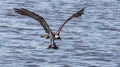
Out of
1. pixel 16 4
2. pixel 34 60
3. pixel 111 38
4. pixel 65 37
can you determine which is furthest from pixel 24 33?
pixel 16 4

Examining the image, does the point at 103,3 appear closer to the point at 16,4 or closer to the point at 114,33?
the point at 16,4

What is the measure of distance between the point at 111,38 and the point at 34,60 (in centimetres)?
584

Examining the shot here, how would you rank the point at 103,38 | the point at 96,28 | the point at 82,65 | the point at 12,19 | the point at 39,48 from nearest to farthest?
the point at 82,65
the point at 39,48
the point at 103,38
the point at 96,28
the point at 12,19

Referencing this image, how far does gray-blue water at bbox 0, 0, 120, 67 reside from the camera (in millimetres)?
25516

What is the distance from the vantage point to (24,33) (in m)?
31.5

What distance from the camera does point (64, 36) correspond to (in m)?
30.8

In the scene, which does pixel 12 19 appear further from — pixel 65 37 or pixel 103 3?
pixel 103 3

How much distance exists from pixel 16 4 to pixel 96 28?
9396 mm

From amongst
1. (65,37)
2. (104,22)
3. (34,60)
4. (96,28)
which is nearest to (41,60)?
(34,60)

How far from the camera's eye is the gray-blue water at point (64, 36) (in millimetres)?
25516

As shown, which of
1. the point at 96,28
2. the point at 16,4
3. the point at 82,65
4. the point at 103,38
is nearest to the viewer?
the point at 82,65

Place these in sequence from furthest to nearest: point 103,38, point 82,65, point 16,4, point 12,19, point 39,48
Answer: point 16,4 → point 12,19 → point 103,38 → point 39,48 → point 82,65

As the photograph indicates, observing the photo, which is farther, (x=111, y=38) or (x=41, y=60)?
(x=111, y=38)

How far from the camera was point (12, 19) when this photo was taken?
35.1 meters
